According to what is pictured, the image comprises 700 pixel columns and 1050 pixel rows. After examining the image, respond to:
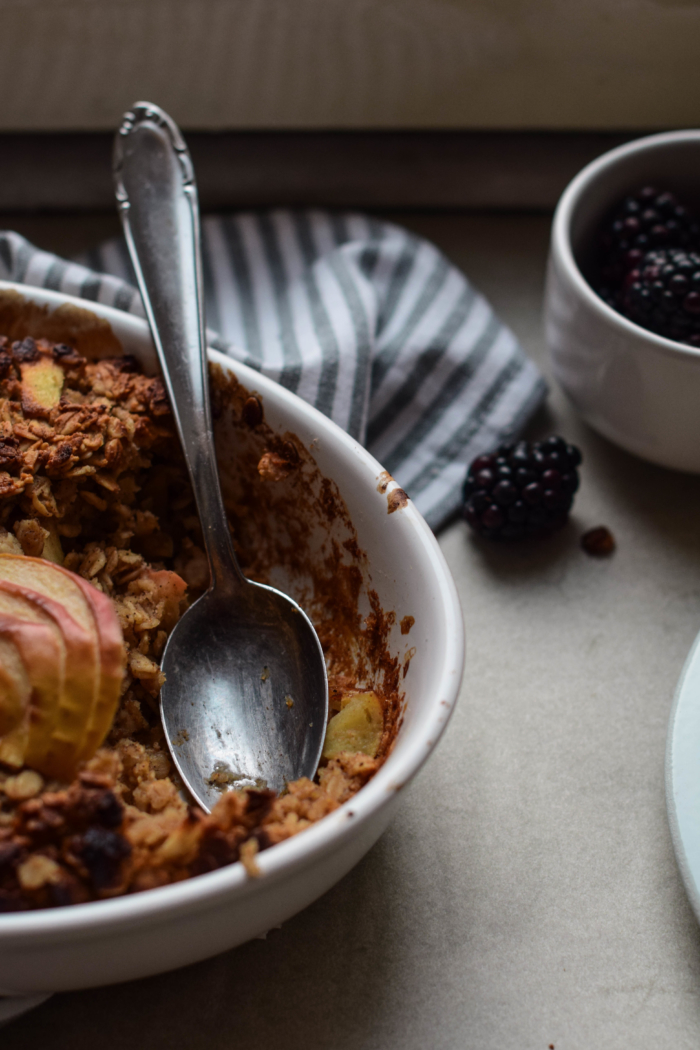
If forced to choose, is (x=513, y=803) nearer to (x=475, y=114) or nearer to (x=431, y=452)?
(x=431, y=452)

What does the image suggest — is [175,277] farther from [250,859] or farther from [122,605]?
[250,859]

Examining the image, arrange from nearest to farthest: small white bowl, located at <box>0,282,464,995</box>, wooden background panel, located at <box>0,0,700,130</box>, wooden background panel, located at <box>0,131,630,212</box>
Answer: small white bowl, located at <box>0,282,464,995</box>
wooden background panel, located at <box>0,0,700,130</box>
wooden background panel, located at <box>0,131,630,212</box>

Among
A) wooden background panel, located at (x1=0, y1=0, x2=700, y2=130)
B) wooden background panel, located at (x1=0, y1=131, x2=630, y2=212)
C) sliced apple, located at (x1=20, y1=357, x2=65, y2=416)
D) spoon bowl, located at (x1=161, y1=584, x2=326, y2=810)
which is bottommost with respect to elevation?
spoon bowl, located at (x1=161, y1=584, x2=326, y2=810)

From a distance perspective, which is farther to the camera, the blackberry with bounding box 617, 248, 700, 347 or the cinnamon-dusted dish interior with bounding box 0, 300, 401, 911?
the blackberry with bounding box 617, 248, 700, 347

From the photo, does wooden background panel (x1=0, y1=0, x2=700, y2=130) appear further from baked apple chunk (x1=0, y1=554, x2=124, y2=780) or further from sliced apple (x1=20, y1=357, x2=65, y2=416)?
baked apple chunk (x1=0, y1=554, x2=124, y2=780)

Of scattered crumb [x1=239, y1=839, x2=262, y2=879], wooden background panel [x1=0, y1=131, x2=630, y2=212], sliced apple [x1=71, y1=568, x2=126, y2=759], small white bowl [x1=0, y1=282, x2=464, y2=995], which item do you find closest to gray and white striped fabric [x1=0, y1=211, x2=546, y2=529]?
wooden background panel [x1=0, y1=131, x2=630, y2=212]

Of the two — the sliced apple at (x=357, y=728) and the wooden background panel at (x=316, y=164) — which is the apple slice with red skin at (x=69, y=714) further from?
the wooden background panel at (x=316, y=164)

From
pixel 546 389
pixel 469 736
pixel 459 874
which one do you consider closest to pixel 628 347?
pixel 546 389
